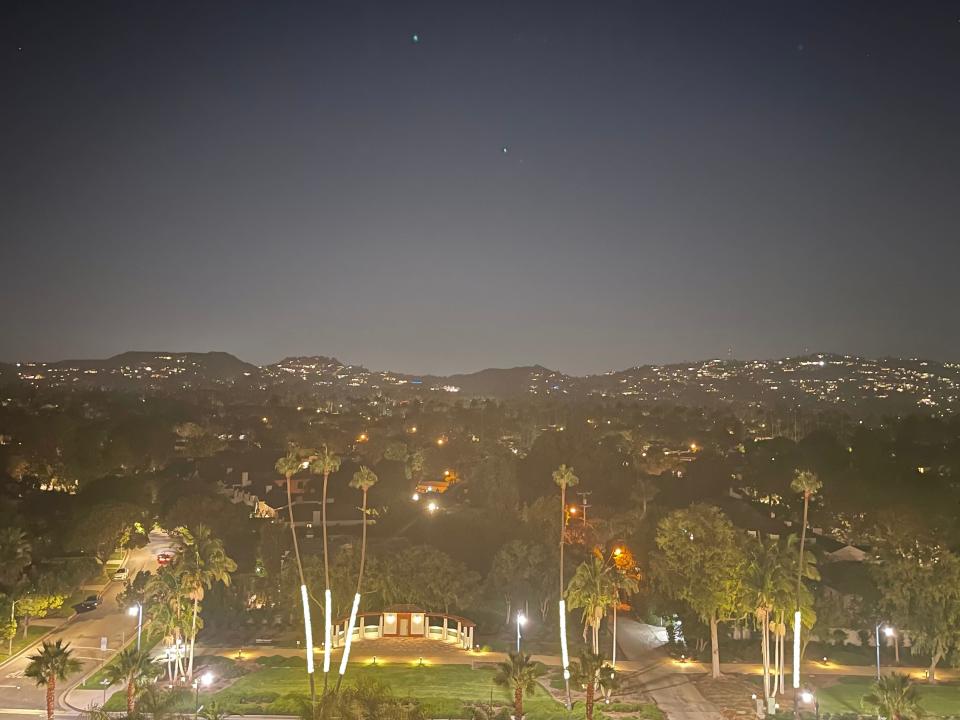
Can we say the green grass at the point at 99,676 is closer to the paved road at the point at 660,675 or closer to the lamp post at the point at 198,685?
the lamp post at the point at 198,685

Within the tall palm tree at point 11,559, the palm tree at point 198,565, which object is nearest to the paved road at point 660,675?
the palm tree at point 198,565

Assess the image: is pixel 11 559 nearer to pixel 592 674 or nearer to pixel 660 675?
pixel 592 674

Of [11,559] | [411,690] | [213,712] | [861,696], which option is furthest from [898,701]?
[11,559]

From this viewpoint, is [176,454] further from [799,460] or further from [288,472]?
[799,460]

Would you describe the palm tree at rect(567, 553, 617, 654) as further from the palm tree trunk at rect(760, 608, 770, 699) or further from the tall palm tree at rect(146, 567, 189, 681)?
the tall palm tree at rect(146, 567, 189, 681)

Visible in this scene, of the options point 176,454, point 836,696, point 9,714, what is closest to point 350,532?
point 9,714

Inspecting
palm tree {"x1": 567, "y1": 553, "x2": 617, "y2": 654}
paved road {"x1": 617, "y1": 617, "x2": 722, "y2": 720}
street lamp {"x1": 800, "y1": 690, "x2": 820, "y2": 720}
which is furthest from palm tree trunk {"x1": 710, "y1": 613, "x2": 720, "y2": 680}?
palm tree {"x1": 567, "y1": 553, "x2": 617, "y2": 654}

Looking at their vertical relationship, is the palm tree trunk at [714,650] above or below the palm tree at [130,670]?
below
